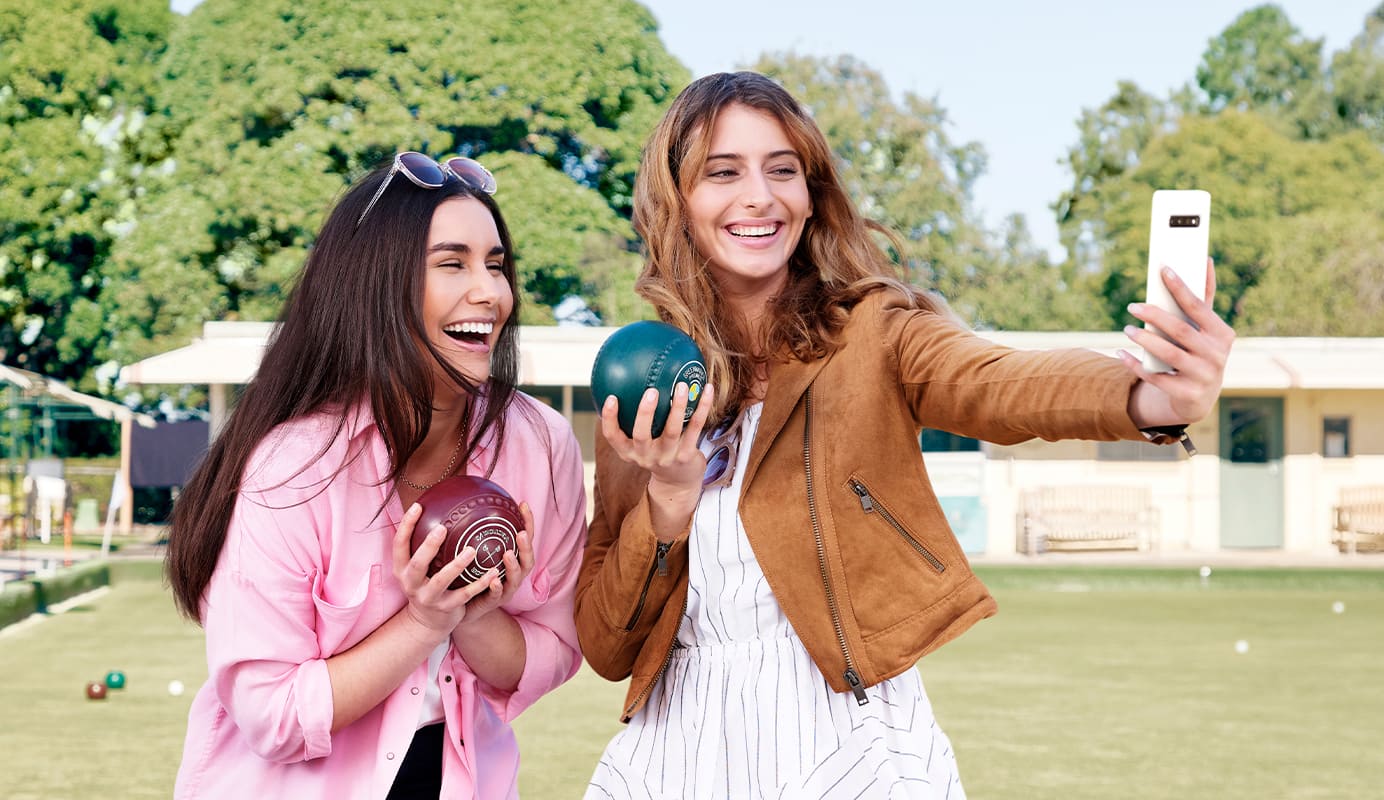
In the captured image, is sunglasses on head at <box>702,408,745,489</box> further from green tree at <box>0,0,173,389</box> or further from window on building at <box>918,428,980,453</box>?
green tree at <box>0,0,173,389</box>

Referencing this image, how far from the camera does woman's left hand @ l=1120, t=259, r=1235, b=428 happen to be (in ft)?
6.73

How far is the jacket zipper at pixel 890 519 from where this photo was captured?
2592 millimetres

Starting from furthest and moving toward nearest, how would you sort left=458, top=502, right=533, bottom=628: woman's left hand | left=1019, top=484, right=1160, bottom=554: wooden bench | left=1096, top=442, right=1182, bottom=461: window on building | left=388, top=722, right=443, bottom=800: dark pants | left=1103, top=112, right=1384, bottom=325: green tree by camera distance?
left=1103, top=112, right=1384, bottom=325: green tree < left=1096, top=442, right=1182, bottom=461: window on building < left=1019, top=484, right=1160, bottom=554: wooden bench < left=388, top=722, right=443, bottom=800: dark pants < left=458, top=502, right=533, bottom=628: woman's left hand

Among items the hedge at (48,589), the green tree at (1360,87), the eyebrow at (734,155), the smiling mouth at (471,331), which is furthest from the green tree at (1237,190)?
the smiling mouth at (471,331)

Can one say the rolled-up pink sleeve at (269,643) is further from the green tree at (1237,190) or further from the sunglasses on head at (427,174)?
the green tree at (1237,190)

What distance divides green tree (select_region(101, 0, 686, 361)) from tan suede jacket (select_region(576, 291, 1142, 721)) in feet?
72.8

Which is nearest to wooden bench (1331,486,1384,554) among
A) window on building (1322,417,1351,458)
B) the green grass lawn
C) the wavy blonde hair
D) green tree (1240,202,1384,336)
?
window on building (1322,417,1351,458)

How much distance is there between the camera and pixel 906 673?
106 inches

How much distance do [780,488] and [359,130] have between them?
23850mm

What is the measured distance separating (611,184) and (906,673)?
84.4 ft

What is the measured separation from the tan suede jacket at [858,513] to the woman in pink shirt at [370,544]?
22 centimetres

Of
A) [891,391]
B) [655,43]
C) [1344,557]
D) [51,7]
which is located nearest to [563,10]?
[655,43]

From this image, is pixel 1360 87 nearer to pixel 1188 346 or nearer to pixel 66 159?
pixel 66 159

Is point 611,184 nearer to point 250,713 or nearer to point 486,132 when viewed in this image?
point 486,132
